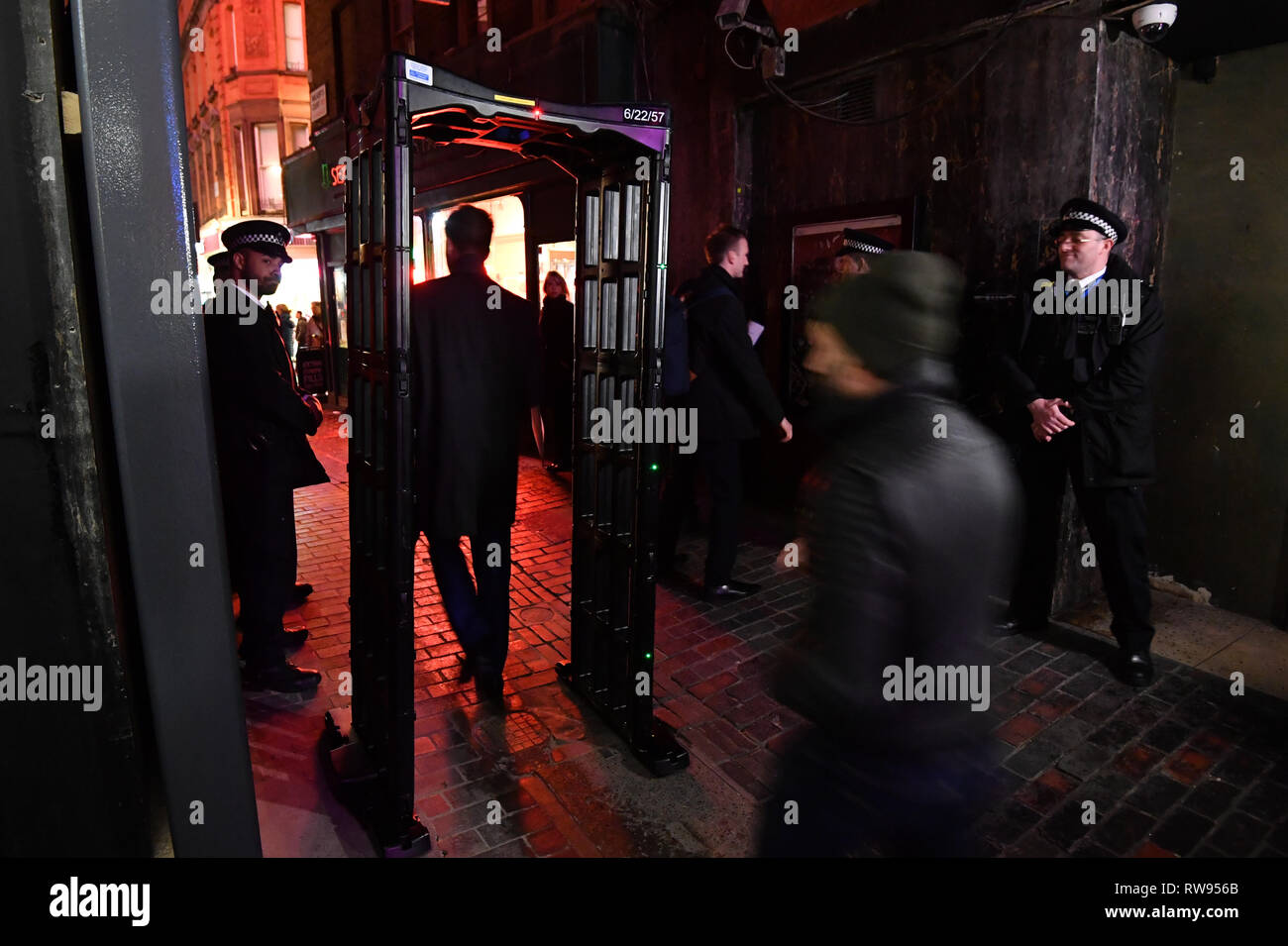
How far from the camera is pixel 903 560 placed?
1.82 metres

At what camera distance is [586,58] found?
8.92 m

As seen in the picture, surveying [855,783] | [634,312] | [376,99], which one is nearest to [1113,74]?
[634,312]

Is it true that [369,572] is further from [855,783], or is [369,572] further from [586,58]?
[586,58]

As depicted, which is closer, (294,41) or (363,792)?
(363,792)

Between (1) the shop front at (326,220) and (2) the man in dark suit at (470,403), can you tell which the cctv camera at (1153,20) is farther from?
(1) the shop front at (326,220)

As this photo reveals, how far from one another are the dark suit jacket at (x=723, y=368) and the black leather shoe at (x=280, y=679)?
9.70ft

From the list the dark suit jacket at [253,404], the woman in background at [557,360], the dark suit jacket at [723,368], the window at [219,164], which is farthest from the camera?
the window at [219,164]

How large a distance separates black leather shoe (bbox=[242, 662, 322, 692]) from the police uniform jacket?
456 centimetres

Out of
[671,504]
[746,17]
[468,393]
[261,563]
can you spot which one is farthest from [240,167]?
[468,393]

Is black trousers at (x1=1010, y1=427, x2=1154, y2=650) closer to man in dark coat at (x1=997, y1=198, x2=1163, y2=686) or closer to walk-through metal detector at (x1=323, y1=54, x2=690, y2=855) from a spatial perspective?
man in dark coat at (x1=997, y1=198, x2=1163, y2=686)

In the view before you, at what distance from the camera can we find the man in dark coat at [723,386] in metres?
5.43

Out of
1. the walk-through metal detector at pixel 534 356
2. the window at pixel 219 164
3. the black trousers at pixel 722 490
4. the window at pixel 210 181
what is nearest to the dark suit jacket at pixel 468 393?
the walk-through metal detector at pixel 534 356

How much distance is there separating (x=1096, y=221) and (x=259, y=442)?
15.9 ft

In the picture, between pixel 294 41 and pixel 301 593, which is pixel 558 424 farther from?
pixel 294 41
